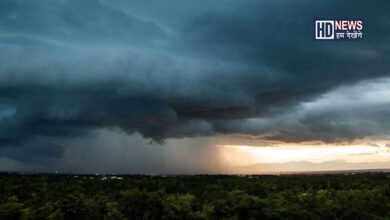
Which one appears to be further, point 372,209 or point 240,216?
point 372,209

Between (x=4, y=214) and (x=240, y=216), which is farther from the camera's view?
(x=240, y=216)

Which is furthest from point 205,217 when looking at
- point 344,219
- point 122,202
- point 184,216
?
point 344,219

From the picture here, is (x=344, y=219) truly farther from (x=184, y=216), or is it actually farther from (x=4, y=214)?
(x=4, y=214)

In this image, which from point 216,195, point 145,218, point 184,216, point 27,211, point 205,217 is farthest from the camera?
point 216,195

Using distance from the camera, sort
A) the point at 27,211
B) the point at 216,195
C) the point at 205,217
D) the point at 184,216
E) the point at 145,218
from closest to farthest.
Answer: the point at 27,211 → the point at 205,217 → the point at 184,216 → the point at 145,218 → the point at 216,195

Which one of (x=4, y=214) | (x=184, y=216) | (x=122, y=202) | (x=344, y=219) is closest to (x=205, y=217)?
(x=184, y=216)

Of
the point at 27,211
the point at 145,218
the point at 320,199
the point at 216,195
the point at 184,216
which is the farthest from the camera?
the point at 216,195

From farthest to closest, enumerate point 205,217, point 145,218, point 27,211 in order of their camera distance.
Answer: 1. point 145,218
2. point 205,217
3. point 27,211

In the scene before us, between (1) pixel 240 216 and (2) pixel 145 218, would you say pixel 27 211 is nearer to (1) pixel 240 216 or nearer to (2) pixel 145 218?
(2) pixel 145 218
